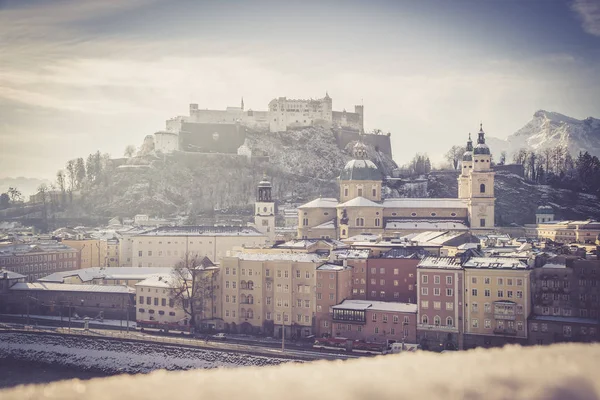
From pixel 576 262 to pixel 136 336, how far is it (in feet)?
96.9

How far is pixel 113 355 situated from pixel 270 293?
11.4 m

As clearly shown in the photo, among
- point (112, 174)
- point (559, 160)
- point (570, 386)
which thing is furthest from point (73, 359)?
point (559, 160)

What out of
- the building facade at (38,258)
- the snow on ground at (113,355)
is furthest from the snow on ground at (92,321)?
the building facade at (38,258)

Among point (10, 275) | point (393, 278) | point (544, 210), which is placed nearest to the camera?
point (393, 278)

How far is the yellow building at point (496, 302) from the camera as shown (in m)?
42.8

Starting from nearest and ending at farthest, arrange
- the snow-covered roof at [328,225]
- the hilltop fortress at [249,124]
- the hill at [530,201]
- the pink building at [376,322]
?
1. the pink building at [376,322]
2. the snow-covered roof at [328,225]
3. the hill at [530,201]
4. the hilltop fortress at [249,124]

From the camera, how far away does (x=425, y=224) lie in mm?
74000

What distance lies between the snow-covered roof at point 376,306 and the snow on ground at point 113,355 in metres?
6.66

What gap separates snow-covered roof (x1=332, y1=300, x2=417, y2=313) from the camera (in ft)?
152

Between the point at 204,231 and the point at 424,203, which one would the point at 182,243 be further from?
the point at 424,203

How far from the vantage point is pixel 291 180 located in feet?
372

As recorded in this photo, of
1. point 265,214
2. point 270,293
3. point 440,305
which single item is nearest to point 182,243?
point 265,214

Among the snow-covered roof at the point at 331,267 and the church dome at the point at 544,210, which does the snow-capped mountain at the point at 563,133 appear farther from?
the snow-covered roof at the point at 331,267

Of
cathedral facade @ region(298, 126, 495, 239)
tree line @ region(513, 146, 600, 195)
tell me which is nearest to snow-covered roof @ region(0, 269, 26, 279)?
cathedral facade @ region(298, 126, 495, 239)
